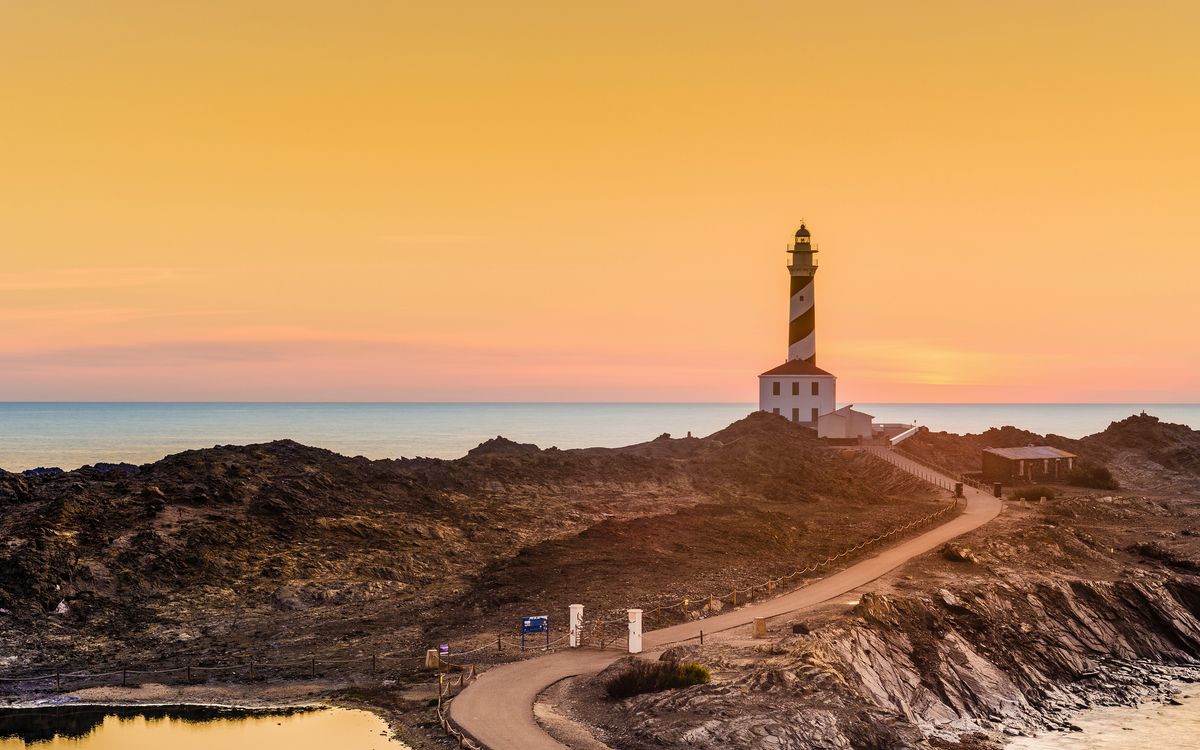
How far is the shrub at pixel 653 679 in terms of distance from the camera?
26.5m

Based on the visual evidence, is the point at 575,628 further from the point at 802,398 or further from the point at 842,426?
the point at 802,398

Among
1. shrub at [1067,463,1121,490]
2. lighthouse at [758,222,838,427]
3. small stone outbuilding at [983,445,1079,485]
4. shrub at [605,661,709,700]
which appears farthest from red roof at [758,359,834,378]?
shrub at [605,661,709,700]

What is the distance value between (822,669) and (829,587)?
13.4 m

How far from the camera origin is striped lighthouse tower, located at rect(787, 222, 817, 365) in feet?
304

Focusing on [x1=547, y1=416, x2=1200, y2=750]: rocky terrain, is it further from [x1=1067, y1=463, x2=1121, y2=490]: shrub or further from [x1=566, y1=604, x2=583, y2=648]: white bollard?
[x1=1067, y1=463, x2=1121, y2=490]: shrub

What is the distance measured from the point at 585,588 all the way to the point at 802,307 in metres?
58.8

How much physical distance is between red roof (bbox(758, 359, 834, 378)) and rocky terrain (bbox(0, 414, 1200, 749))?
2548cm

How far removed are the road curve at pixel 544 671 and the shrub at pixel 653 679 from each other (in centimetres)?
228

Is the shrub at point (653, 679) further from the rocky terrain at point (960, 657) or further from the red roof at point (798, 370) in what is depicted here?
the red roof at point (798, 370)

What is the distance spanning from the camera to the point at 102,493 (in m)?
46.1

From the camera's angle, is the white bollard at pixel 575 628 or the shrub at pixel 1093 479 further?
the shrub at pixel 1093 479

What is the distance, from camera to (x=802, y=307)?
92.8 metres

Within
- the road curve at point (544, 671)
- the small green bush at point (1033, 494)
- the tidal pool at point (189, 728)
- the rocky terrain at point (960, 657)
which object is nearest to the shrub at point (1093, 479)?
the small green bush at point (1033, 494)

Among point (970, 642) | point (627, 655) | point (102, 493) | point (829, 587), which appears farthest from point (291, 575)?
point (970, 642)
